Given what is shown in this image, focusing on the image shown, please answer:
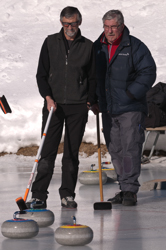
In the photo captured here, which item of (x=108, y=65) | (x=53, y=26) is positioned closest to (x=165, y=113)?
(x=108, y=65)

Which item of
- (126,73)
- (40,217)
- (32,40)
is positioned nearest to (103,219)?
(40,217)

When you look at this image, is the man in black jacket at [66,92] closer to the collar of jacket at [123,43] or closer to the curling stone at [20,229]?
the collar of jacket at [123,43]

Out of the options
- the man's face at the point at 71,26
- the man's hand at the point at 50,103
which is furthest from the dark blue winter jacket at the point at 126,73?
the man's hand at the point at 50,103

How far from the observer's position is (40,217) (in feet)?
12.3

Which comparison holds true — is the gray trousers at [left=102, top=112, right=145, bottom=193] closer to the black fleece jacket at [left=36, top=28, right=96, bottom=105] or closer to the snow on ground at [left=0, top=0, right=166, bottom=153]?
the black fleece jacket at [left=36, top=28, right=96, bottom=105]

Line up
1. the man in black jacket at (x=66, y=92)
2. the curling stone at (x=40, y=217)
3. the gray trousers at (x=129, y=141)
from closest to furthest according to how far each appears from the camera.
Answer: the curling stone at (x=40, y=217), the man in black jacket at (x=66, y=92), the gray trousers at (x=129, y=141)

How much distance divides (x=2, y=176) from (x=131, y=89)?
10.9 feet

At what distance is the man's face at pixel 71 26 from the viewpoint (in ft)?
15.0

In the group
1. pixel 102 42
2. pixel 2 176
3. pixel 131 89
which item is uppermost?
pixel 102 42

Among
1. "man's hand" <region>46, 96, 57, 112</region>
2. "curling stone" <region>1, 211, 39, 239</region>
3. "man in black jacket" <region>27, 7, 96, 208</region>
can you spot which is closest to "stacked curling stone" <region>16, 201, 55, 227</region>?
"curling stone" <region>1, 211, 39, 239</region>

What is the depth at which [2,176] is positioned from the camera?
7727 mm

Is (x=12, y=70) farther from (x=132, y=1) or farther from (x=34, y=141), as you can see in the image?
(x=132, y=1)

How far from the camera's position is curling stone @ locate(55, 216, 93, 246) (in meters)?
3.15

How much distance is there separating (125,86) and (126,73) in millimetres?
114
